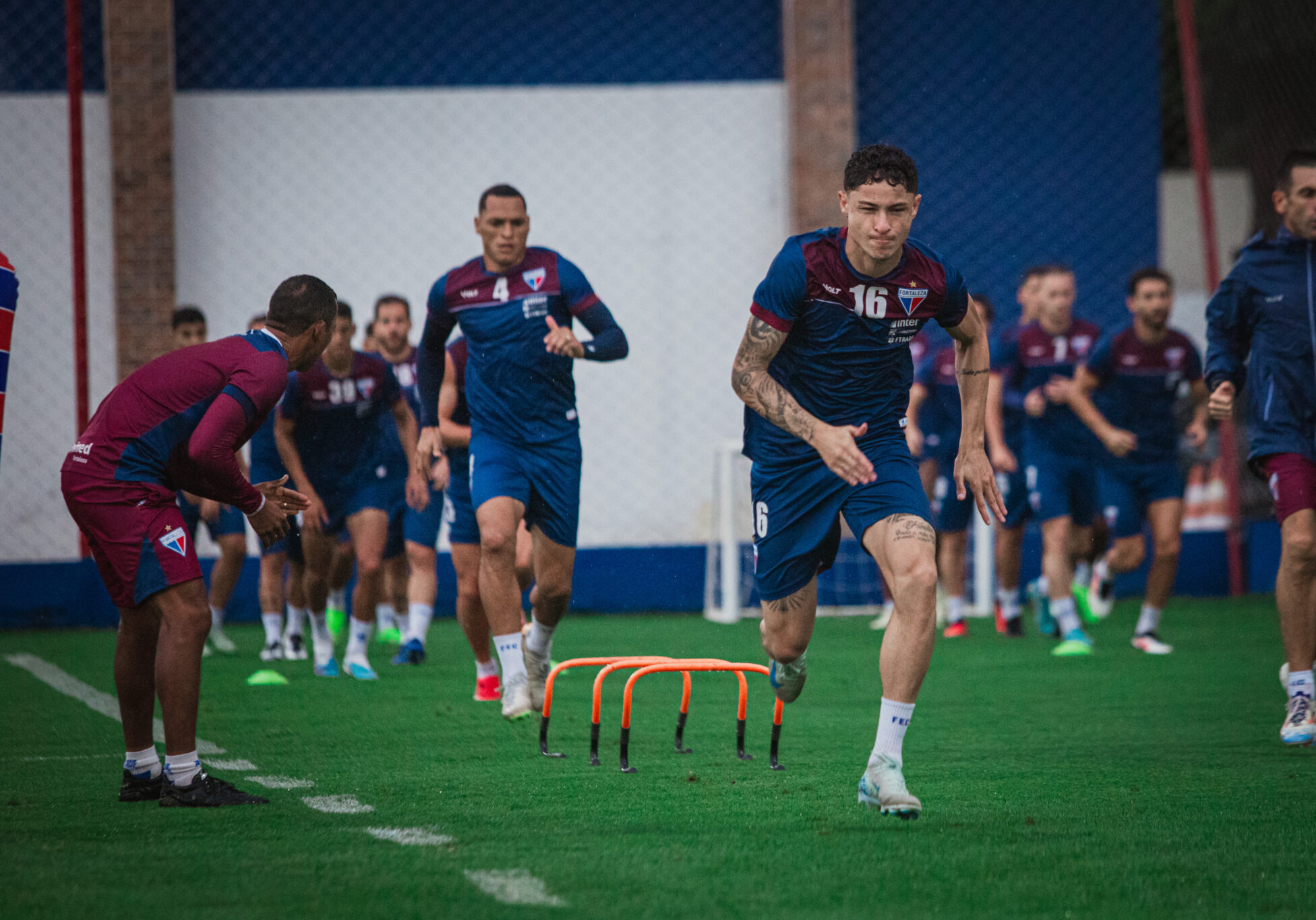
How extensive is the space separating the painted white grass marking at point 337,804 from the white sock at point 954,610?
7.16 m

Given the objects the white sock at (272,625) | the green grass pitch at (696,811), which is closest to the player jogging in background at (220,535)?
the white sock at (272,625)

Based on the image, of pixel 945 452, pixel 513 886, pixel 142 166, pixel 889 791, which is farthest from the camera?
pixel 142 166

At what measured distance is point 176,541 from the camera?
200 inches

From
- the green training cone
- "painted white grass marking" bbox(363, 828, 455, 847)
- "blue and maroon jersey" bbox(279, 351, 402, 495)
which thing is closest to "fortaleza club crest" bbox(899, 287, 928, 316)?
"painted white grass marking" bbox(363, 828, 455, 847)

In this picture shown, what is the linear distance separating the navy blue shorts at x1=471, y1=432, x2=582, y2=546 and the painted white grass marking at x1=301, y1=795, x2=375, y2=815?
195 cm

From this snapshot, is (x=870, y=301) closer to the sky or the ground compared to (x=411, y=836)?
closer to the sky

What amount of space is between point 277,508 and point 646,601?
8.84 m

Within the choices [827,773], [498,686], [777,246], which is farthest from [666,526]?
[827,773]

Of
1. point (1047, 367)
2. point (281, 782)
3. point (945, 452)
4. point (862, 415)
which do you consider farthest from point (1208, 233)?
point (281, 782)

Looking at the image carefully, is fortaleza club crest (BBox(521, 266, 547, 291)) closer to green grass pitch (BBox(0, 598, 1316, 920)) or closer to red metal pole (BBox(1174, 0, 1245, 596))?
green grass pitch (BBox(0, 598, 1316, 920))

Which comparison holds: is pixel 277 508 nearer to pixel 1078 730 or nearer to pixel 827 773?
pixel 827 773

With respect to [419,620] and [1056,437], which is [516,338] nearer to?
[419,620]

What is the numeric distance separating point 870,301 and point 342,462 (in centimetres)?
500

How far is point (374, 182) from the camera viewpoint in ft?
50.9
